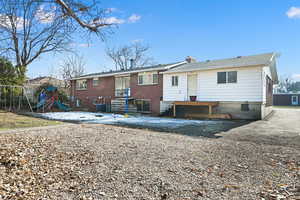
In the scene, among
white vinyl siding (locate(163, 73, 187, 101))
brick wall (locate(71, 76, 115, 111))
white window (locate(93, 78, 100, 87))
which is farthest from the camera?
white window (locate(93, 78, 100, 87))

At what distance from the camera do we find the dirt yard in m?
2.46

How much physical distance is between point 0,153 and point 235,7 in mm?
12634

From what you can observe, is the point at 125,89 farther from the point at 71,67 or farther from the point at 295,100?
the point at 295,100

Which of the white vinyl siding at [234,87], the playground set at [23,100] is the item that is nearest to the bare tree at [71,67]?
the playground set at [23,100]

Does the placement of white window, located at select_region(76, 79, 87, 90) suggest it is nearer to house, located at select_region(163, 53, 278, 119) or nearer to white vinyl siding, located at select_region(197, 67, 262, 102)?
house, located at select_region(163, 53, 278, 119)

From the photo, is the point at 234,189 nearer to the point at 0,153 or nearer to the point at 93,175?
the point at 93,175

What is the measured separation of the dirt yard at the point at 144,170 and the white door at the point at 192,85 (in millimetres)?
8546

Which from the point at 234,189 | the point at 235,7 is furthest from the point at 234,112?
the point at 234,189

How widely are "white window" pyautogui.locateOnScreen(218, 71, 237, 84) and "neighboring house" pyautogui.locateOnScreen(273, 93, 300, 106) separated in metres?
30.7

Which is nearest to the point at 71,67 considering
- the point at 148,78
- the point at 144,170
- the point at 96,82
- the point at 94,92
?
the point at 96,82

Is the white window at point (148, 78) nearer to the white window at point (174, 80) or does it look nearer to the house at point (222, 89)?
the house at point (222, 89)

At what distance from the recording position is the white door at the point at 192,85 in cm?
1331

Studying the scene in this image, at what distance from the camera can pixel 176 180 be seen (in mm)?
2820

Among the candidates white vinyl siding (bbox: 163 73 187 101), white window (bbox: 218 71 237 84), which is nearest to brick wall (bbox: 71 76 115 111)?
white vinyl siding (bbox: 163 73 187 101)
